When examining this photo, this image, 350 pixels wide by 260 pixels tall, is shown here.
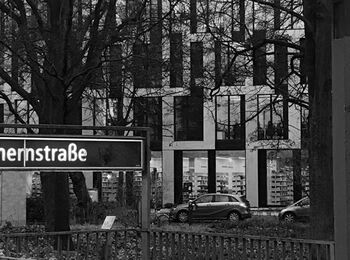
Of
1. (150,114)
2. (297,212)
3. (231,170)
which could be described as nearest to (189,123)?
(231,170)

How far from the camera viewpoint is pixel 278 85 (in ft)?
61.8

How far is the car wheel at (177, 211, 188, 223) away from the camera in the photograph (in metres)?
33.5

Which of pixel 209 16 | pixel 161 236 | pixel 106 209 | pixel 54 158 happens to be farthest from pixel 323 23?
pixel 106 209

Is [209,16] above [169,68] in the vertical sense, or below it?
above

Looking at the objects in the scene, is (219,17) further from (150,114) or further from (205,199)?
(205,199)

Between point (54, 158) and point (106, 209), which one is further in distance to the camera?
point (106, 209)

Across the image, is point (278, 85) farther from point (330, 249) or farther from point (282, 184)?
point (282, 184)

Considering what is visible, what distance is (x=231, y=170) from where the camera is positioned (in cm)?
4491

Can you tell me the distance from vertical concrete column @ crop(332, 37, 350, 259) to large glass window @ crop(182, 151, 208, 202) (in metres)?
41.0

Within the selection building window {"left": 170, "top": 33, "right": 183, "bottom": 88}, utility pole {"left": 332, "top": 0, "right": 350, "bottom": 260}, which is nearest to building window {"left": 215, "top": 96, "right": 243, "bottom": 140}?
building window {"left": 170, "top": 33, "right": 183, "bottom": 88}

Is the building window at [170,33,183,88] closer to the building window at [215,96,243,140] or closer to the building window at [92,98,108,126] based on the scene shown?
the building window at [92,98,108,126]

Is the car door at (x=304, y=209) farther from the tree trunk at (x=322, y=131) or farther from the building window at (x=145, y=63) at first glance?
the tree trunk at (x=322, y=131)

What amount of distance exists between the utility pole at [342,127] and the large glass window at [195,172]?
4102 cm

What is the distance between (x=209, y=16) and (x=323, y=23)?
6.86 m
